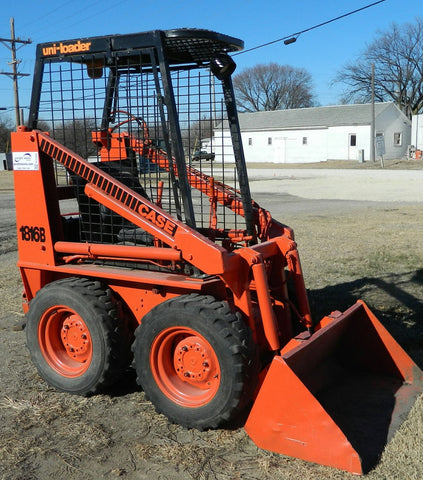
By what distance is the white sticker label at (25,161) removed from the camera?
4.07 metres

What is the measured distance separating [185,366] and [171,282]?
55 cm

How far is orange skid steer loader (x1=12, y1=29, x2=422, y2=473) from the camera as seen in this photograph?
332cm

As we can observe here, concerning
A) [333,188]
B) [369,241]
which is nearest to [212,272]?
[369,241]

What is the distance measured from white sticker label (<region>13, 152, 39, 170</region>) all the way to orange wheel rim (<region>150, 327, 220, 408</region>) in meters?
1.63

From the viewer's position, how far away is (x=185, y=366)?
3.55 metres

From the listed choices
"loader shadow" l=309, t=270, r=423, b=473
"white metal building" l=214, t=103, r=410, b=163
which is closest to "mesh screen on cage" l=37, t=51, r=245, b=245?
"loader shadow" l=309, t=270, r=423, b=473

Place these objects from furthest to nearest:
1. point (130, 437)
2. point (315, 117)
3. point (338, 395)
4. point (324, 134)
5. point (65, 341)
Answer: point (315, 117) < point (324, 134) < point (65, 341) < point (338, 395) < point (130, 437)

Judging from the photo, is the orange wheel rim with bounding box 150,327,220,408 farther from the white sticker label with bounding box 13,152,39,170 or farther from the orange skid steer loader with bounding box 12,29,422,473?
the white sticker label with bounding box 13,152,39,170

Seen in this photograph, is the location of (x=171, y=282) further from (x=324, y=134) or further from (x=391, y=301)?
(x=324, y=134)

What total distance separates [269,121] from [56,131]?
53.2 metres

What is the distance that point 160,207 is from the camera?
4.03m

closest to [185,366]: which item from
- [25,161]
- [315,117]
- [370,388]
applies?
[370,388]

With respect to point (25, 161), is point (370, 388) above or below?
below

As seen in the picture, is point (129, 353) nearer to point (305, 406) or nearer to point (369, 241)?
point (305, 406)
